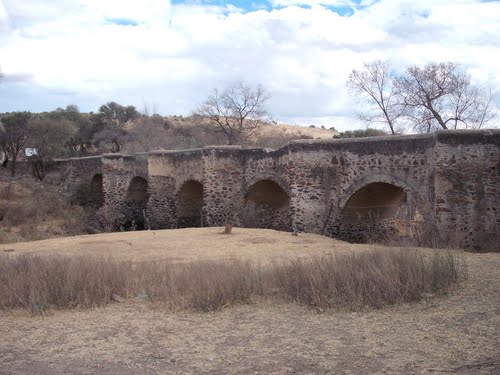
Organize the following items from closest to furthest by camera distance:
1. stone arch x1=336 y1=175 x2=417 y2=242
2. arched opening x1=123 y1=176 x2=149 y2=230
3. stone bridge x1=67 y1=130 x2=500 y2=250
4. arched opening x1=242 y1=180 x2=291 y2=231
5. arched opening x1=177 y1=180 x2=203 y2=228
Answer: stone bridge x1=67 y1=130 x2=500 y2=250 < stone arch x1=336 y1=175 x2=417 y2=242 < arched opening x1=242 y1=180 x2=291 y2=231 < arched opening x1=177 y1=180 x2=203 y2=228 < arched opening x1=123 y1=176 x2=149 y2=230

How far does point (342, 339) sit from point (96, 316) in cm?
300

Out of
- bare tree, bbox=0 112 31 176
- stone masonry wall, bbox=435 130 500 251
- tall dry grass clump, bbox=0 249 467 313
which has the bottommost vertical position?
tall dry grass clump, bbox=0 249 467 313

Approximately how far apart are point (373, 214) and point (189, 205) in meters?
8.83

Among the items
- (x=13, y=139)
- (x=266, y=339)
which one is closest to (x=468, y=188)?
(x=266, y=339)

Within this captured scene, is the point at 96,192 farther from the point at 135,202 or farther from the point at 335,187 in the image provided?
the point at 335,187

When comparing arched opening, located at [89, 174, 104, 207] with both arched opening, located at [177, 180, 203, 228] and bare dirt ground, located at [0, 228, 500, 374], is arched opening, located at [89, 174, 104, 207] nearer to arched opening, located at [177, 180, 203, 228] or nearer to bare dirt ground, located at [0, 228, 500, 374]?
arched opening, located at [177, 180, 203, 228]

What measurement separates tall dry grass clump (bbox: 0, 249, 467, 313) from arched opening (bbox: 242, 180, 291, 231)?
428 inches

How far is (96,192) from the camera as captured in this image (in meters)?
29.3

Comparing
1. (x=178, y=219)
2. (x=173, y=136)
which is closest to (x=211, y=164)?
(x=178, y=219)

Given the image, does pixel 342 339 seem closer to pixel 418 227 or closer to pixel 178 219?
pixel 418 227

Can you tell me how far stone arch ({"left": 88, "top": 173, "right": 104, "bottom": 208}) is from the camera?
28.7m

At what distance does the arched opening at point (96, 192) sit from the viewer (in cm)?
2865

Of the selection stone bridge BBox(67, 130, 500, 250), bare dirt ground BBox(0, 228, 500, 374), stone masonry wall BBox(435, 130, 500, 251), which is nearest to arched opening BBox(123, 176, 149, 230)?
stone bridge BBox(67, 130, 500, 250)

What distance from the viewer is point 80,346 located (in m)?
5.59
